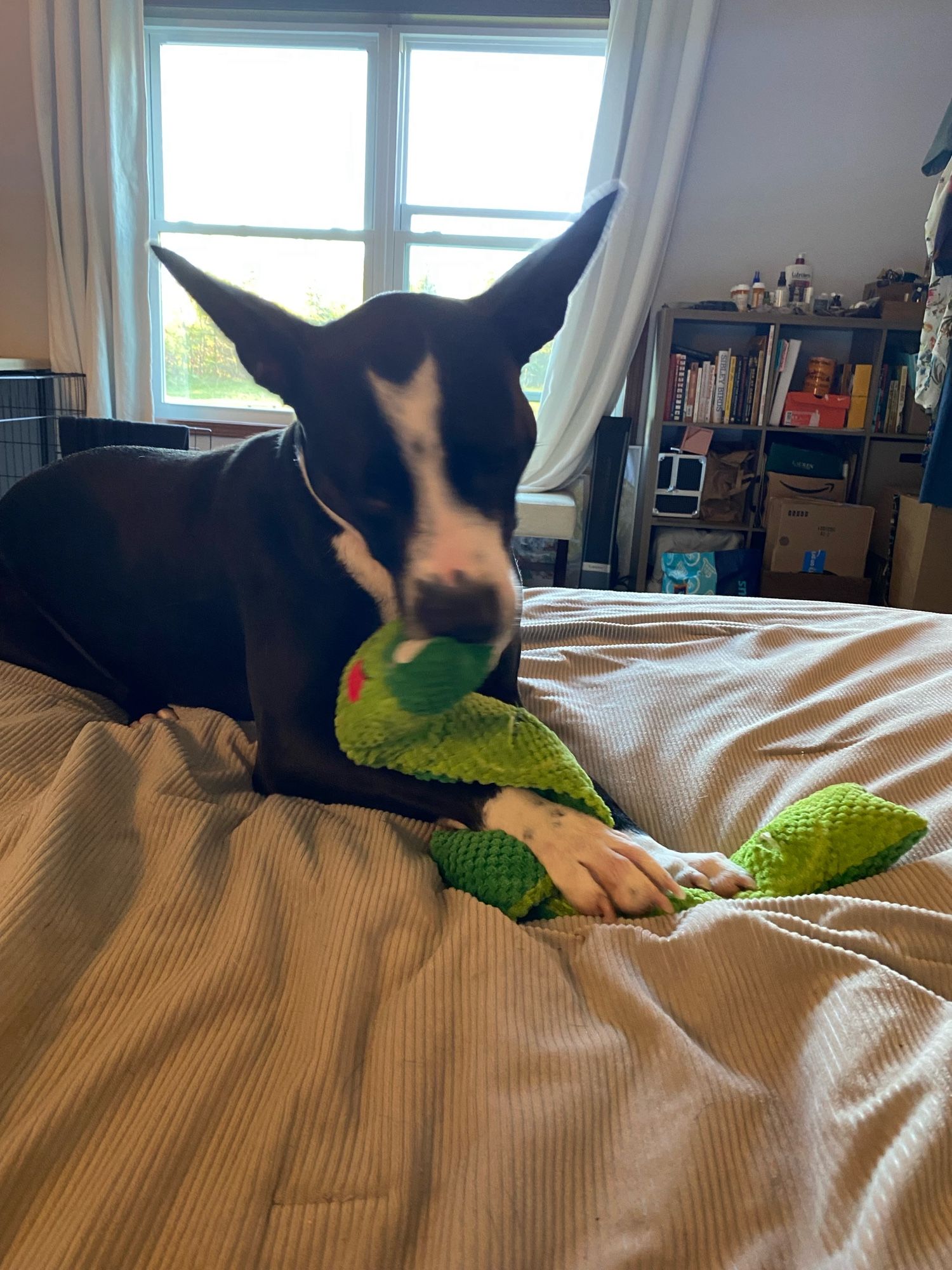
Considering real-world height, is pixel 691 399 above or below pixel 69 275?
below

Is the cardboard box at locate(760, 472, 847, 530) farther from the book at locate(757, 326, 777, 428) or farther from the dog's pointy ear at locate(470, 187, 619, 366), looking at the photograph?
the dog's pointy ear at locate(470, 187, 619, 366)

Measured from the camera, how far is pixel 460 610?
2.88 feet

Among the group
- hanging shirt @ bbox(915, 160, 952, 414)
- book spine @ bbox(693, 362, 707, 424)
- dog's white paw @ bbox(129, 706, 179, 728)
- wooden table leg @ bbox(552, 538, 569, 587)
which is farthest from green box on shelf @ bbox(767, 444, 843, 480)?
dog's white paw @ bbox(129, 706, 179, 728)

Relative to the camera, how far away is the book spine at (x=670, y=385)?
3658mm

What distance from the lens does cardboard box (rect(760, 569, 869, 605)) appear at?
3619mm

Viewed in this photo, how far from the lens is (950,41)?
11.8ft

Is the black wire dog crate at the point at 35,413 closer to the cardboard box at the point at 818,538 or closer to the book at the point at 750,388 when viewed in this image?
the book at the point at 750,388

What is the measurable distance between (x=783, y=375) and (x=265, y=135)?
9.00ft

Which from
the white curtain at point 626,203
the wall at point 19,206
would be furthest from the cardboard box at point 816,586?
the wall at point 19,206

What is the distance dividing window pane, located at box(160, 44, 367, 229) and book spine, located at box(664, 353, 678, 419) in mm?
1692

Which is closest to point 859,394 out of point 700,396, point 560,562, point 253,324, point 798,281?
point 798,281

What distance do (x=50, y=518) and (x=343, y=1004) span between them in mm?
1046

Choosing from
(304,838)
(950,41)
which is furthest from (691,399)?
(304,838)

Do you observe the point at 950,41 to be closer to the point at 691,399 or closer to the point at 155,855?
the point at 691,399
